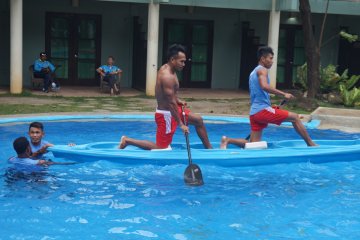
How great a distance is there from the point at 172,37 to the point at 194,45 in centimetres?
84

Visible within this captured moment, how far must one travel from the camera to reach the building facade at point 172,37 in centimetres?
1800

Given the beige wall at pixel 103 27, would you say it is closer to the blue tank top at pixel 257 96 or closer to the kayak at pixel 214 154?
the kayak at pixel 214 154

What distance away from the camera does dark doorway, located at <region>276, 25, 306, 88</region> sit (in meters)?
20.6

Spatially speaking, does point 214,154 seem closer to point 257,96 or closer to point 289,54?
point 257,96

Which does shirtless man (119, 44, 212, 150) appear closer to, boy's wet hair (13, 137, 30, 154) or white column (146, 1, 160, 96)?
boy's wet hair (13, 137, 30, 154)

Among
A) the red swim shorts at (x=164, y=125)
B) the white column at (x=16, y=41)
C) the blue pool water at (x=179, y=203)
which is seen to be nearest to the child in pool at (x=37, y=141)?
the blue pool water at (x=179, y=203)

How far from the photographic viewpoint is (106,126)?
11.8 m

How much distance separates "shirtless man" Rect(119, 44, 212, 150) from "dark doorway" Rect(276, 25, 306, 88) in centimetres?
1326

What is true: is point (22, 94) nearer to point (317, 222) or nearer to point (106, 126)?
point (106, 126)

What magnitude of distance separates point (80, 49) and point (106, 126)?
8016 millimetres

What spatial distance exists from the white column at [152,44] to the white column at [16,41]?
3535mm

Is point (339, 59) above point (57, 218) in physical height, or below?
above

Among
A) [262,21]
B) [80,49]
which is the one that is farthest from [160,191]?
[262,21]

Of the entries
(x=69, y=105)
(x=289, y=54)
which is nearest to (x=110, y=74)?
(x=69, y=105)
